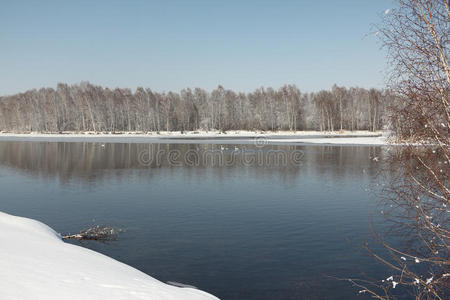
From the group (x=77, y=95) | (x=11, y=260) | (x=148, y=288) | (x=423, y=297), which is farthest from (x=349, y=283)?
(x=77, y=95)

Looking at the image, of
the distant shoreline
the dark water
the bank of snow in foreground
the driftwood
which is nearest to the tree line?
the distant shoreline

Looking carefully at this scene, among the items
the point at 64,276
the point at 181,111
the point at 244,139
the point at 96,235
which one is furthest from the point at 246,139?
the point at 64,276

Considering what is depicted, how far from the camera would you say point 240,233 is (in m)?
13.2

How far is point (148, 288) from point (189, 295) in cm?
80

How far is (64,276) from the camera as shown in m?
7.05

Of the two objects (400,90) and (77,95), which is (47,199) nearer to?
(400,90)

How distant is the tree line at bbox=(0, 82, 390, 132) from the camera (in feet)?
339

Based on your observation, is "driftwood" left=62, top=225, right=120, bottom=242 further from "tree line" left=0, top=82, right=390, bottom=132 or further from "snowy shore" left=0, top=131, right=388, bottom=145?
"tree line" left=0, top=82, right=390, bottom=132

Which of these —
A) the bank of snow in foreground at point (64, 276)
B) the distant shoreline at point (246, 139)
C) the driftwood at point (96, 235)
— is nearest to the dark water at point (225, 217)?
the driftwood at point (96, 235)

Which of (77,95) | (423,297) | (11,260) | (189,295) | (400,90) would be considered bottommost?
(423,297)

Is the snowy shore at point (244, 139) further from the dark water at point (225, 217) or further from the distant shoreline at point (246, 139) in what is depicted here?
the dark water at point (225, 217)

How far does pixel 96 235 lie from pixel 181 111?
322 feet

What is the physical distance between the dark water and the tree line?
75402 mm

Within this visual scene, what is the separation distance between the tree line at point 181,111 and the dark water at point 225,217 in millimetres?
75402
